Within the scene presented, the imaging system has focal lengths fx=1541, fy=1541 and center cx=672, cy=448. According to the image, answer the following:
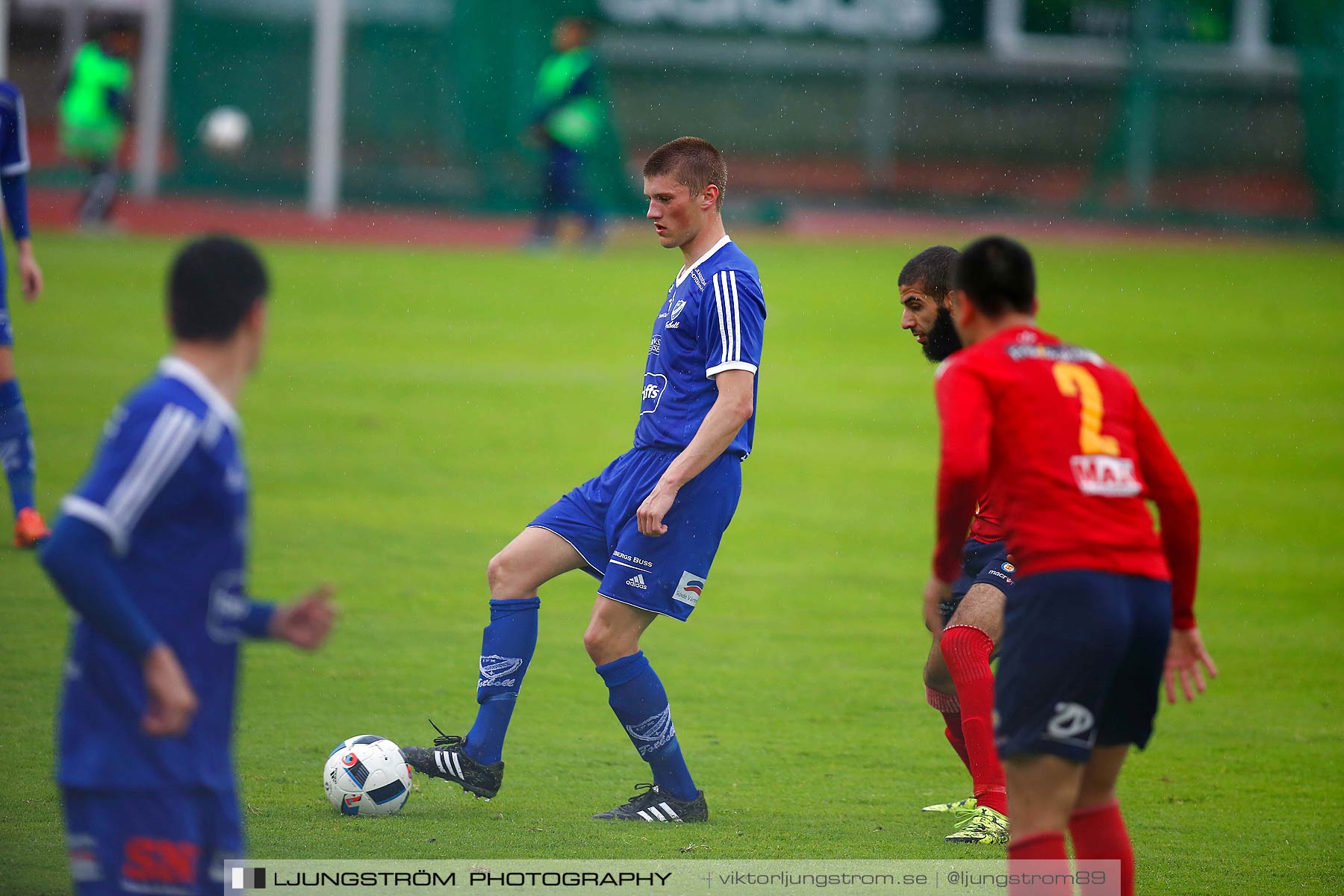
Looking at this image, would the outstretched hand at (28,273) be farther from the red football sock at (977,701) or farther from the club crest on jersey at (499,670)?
the red football sock at (977,701)

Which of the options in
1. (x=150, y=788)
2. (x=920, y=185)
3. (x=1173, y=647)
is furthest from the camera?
(x=920, y=185)

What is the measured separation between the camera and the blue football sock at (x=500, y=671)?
546 cm

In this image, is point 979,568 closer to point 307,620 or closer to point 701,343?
point 701,343

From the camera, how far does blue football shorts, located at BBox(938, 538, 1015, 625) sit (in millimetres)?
5387

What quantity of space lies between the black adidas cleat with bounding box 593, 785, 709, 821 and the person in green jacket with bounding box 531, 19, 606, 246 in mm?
17792

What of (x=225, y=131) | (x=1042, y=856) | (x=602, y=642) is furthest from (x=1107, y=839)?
(x=225, y=131)

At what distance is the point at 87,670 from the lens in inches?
124

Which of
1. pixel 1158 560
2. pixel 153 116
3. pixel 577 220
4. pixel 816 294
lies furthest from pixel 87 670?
pixel 153 116

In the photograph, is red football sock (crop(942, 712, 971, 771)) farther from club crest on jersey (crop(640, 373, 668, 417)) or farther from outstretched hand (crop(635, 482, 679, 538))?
club crest on jersey (crop(640, 373, 668, 417))

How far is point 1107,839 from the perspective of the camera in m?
4.01

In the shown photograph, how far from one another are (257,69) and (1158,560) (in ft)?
84.7

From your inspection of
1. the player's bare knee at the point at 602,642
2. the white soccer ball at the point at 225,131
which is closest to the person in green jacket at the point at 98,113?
the white soccer ball at the point at 225,131

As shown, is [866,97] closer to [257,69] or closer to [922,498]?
[257,69]

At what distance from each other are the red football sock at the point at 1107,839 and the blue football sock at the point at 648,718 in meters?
1.75
